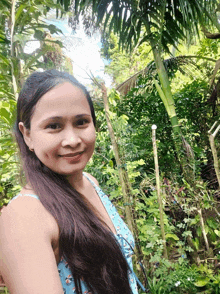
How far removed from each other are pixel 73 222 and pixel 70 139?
0.69 feet

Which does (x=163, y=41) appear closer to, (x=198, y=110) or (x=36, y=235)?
(x=198, y=110)

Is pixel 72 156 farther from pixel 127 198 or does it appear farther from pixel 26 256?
pixel 127 198

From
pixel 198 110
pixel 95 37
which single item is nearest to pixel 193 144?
pixel 198 110

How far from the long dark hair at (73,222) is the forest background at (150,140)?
0.76 meters

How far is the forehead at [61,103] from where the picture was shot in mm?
644

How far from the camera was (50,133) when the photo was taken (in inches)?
25.4

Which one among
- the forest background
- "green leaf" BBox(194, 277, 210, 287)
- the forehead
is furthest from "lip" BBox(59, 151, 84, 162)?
"green leaf" BBox(194, 277, 210, 287)

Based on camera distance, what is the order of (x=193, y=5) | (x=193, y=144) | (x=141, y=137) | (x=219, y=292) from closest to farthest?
(x=219, y=292)
(x=193, y=5)
(x=141, y=137)
(x=193, y=144)

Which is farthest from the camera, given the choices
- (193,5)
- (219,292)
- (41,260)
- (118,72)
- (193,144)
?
(118,72)

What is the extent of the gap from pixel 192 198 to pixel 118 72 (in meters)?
10.5

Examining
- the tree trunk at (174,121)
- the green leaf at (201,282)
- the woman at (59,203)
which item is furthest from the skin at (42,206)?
the tree trunk at (174,121)

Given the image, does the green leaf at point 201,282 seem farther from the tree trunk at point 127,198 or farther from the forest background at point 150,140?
the tree trunk at point 127,198

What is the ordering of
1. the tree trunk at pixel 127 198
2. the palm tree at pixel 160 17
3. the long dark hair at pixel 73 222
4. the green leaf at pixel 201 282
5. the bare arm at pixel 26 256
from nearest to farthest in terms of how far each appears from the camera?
the bare arm at pixel 26 256 < the long dark hair at pixel 73 222 < the tree trunk at pixel 127 198 < the green leaf at pixel 201 282 < the palm tree at pixel 160 17

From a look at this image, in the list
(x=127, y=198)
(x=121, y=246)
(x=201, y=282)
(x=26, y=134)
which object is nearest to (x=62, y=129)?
(x=26, y=134)
